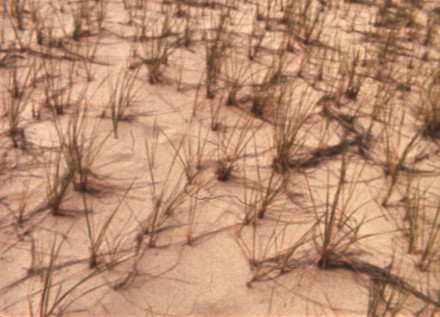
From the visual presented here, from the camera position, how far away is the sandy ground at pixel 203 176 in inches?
61.2

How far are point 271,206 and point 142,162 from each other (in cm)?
55

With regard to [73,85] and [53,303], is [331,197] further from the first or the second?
[73,85]

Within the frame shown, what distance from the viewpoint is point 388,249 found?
177cm

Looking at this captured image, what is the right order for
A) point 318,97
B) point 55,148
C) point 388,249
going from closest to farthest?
point 388,249
point 55,148
point 318,97

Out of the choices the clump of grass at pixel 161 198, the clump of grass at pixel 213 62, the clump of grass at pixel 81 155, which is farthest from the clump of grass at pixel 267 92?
the clump of grass at pixel 81 155

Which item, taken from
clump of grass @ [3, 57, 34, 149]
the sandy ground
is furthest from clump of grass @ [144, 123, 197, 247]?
clump of grass @ [3, 57, 34, 149]

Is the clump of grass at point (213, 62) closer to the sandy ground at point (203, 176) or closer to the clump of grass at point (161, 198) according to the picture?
the sandy ground at point (203, 176)

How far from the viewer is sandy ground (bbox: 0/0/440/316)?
61.2 inches

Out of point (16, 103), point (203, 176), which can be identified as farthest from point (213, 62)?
point (16, 103)

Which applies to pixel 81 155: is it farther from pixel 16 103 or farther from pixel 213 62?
pixel 213 62

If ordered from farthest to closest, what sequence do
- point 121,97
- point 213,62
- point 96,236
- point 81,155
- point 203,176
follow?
point 213,62
point 121,97
point 203,176
point 81,155
point 96,236

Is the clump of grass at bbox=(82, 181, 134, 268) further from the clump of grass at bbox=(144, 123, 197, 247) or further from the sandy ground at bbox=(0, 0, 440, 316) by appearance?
the clump of grass at bbox=(144, 123, 197, 247)

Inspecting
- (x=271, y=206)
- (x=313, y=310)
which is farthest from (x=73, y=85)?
(x=313, y=310)

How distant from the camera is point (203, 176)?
198cm
